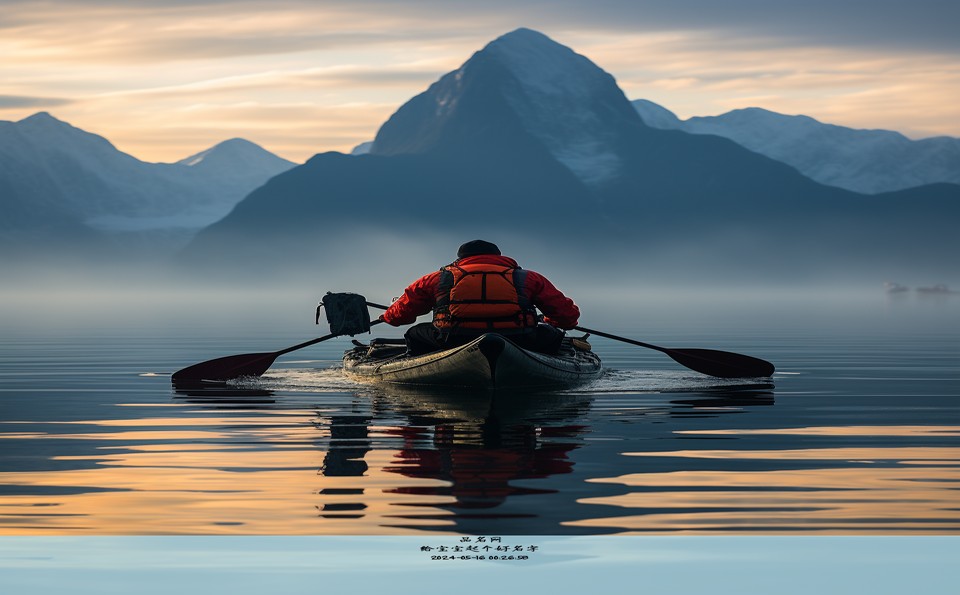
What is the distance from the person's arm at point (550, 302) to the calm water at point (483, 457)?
137cm

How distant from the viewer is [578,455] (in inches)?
579

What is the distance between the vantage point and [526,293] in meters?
22.3

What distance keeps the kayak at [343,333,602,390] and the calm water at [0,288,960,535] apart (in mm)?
458

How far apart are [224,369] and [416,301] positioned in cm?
570

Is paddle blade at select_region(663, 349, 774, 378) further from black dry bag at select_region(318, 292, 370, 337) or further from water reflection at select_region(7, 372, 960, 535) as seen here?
black dry bag at select_region(318, 292, 370, 337)

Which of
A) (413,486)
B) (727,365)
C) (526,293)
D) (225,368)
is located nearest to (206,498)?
(413,486)

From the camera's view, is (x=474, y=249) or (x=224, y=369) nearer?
(x=474, y=249)

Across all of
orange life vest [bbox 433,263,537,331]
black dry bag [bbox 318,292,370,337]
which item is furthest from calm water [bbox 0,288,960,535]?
orange life vest [bbox 433,263,537,331]

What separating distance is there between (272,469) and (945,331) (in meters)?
49.2

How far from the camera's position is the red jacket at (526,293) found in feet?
74.1

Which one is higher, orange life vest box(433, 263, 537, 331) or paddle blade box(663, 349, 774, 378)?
orange life vest box(433, 263, 537, 331)

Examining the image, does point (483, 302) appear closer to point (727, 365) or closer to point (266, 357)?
point (266, 357)

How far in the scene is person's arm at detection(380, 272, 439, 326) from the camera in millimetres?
23094

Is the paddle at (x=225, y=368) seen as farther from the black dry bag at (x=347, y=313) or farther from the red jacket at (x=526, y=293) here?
the red jacket at (x=526, y=293)
